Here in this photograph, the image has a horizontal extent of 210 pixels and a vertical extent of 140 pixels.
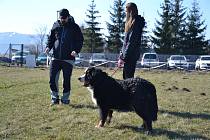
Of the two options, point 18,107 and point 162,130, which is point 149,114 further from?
point 18,107

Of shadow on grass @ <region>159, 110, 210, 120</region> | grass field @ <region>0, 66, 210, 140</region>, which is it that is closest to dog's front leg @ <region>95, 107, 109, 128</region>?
grass field @ <region>0, 66, 210, 140</region>

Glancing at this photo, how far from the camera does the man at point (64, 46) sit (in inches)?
408

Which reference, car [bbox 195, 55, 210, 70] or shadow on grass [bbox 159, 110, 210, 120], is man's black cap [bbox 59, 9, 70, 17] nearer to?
shadow on grass [bbox 159, 110, 210, 120]

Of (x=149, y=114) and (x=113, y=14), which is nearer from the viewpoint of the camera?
(x=149, y=114)

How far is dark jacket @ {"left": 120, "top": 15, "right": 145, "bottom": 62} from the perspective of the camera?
9.15 m

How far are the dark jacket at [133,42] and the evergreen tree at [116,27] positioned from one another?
5123 centimetres

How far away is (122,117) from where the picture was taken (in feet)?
28.8

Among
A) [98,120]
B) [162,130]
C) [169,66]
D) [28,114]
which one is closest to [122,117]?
[98,120]

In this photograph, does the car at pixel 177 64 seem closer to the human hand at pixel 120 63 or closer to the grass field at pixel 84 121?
the grass field at pixel 84 121

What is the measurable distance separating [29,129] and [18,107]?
2691 millimetres

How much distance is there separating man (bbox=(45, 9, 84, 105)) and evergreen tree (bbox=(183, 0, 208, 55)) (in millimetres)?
49784

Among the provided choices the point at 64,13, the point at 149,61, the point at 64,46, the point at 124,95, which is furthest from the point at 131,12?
the point at 149,61

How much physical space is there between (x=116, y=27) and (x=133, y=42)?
2044 inches

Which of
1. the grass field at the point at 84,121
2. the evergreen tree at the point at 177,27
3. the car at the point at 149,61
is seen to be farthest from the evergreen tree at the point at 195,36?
the grass field at the point at 84,121
